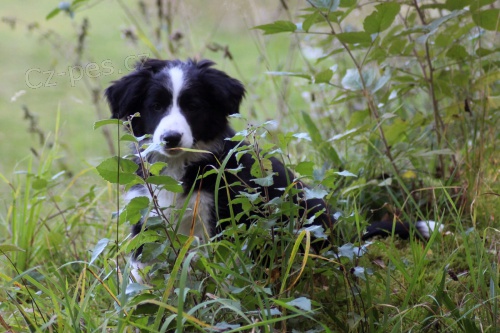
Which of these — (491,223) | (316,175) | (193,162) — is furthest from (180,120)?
(491,223)

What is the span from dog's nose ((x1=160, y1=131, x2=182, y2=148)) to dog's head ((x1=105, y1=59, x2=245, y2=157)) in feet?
0.45

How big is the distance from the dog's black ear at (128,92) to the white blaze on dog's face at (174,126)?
13cm

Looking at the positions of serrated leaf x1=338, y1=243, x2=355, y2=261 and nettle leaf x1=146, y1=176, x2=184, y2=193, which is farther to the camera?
serrated leaf x1=338, y1=243, x2=355, y2=261

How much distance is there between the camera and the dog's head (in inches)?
124

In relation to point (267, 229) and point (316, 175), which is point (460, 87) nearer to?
point (316, 175)

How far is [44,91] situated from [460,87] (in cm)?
737

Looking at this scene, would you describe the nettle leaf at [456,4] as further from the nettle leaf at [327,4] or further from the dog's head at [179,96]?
the dog's head at [179,96]

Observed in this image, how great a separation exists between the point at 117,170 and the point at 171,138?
96 centimetres

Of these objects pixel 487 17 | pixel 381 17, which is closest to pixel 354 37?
pixel 381 17

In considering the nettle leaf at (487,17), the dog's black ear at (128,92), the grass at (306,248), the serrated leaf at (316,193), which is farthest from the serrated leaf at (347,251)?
the dog's black ear at (128,92)

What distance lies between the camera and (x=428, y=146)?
3609mm

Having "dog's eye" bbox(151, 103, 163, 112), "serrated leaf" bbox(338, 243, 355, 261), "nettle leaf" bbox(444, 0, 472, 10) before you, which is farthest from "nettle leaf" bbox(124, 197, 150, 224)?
"nettle leaf" bbox(444, 0, 472, 10)

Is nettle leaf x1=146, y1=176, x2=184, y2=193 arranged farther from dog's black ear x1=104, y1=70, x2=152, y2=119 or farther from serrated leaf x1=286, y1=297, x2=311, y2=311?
dog's black ear x1=104, y1=70, x2=152, y2=119

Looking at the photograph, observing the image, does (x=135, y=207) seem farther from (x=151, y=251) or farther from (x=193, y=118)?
(x=193, y=118)
